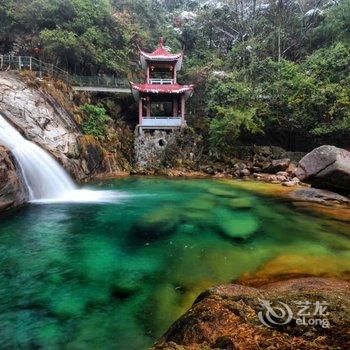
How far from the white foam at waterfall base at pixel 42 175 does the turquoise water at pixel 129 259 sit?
54.4 inches

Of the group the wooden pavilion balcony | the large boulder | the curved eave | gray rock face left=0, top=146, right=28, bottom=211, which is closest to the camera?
gray rock face left=0, top=146, right=28, bottom=211

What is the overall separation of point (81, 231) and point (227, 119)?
52.7 feet

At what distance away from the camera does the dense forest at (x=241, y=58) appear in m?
22.6

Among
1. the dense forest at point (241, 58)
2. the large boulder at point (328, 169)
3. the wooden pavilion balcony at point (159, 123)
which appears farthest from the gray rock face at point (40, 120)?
the large boulder at point (328, 169)

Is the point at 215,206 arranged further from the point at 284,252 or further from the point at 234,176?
the point at 234,176

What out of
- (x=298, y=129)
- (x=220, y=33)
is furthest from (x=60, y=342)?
(x=220, y=33)

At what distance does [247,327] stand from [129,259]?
14.1 feet

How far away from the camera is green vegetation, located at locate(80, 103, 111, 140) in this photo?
21487 millimetres

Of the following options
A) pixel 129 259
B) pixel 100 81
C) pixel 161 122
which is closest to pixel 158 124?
pixel 161 122

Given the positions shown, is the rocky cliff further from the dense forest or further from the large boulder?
the large boulder

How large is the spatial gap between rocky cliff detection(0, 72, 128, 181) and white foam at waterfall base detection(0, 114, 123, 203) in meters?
0.80

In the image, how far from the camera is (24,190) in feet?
38.7

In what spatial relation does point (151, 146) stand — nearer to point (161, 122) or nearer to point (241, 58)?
point (161, 122)

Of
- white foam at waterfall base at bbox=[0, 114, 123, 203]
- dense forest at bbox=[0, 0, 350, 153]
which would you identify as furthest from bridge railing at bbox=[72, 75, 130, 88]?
white foam at waterfall base at bbox=[0, 114, 123, 203]
